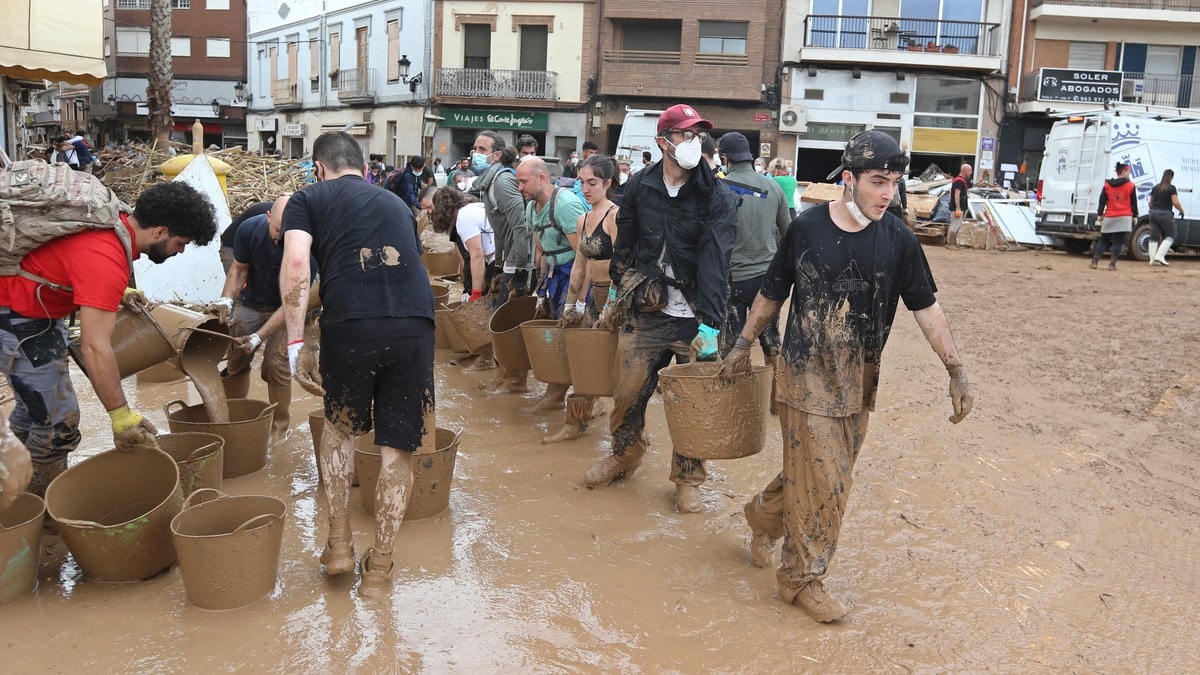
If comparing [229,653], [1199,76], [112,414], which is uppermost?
[1199,76]

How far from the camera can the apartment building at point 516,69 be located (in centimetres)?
3144

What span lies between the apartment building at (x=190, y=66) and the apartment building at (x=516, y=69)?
15.2 m

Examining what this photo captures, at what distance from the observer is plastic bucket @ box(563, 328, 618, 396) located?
536 centimetres

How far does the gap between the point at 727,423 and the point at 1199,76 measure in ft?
105

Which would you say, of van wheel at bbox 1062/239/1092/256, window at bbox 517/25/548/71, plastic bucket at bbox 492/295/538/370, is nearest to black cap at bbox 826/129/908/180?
plastic bucket at bbox 492/295/538/370

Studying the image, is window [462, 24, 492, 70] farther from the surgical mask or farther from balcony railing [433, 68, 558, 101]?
the surgical mask

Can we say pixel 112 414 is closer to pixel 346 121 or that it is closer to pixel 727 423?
pixel 727 423

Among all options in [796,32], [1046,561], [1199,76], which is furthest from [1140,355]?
[1199,76]

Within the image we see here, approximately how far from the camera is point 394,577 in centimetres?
404

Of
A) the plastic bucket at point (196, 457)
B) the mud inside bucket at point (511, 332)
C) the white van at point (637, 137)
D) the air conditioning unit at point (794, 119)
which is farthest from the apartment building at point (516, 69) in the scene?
the plastic bucket at point (196, 457)

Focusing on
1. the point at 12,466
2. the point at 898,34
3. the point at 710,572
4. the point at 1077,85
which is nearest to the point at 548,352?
the point at 710,572

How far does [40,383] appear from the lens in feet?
12.8

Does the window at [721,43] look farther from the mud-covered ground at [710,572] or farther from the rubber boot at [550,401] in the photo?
the rubber boot at [550,401]

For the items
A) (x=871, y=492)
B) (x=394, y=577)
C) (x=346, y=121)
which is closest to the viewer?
(x=394, y=577)
